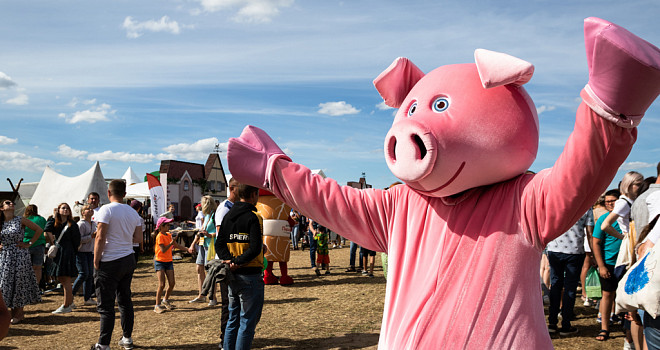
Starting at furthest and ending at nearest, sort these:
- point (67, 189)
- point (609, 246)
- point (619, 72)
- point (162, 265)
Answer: point (67, 189) < point (162, 265) < point (609, 246) < point (619, 72)

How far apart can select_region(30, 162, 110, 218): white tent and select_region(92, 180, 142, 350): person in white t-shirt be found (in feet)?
40.0

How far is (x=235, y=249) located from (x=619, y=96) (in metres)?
3.91

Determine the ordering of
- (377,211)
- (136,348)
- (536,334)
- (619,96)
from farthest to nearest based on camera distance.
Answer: (136,348)
(377,211)
(536,334)
(619,96)

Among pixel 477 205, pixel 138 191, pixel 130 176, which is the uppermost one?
pixel 130 176

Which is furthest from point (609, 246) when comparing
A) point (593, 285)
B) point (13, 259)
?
point (13, 259)

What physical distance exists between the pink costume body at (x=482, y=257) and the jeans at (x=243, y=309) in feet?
8.81

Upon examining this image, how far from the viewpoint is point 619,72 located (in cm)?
134

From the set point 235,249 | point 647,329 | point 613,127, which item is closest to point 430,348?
point 613,127

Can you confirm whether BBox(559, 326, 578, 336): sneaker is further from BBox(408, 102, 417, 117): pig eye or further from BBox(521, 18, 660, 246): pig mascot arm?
BBox(408, 102, 417, 117): pig eye

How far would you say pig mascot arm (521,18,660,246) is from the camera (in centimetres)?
133

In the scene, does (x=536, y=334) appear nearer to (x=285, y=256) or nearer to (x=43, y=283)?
(x=285, y=256)

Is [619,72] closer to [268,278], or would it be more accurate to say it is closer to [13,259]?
[13,259]

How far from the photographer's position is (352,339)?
6016mm

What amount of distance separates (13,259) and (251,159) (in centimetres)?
628
